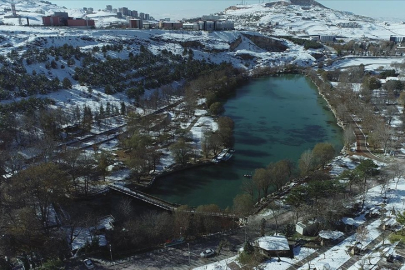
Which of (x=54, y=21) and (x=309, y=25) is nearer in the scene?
(x=54, y=21)

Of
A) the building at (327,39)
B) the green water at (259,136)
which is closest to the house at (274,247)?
the green water at (259,136)

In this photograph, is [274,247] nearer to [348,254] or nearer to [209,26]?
[348,254]

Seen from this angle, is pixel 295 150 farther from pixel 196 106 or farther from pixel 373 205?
pixel 196 106

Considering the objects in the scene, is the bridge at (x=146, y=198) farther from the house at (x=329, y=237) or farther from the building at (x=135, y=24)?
the building at (x=135, y=24)

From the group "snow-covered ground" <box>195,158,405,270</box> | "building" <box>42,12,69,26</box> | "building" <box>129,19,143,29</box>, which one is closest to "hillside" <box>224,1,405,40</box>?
"building" <box>129,19,143,29</box>

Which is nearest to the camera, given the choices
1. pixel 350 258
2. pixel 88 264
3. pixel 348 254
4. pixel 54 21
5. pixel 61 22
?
pixel 350 258

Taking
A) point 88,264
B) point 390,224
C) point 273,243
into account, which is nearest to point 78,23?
point 88,264

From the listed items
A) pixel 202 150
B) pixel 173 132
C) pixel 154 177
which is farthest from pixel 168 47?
pixel 154 177
